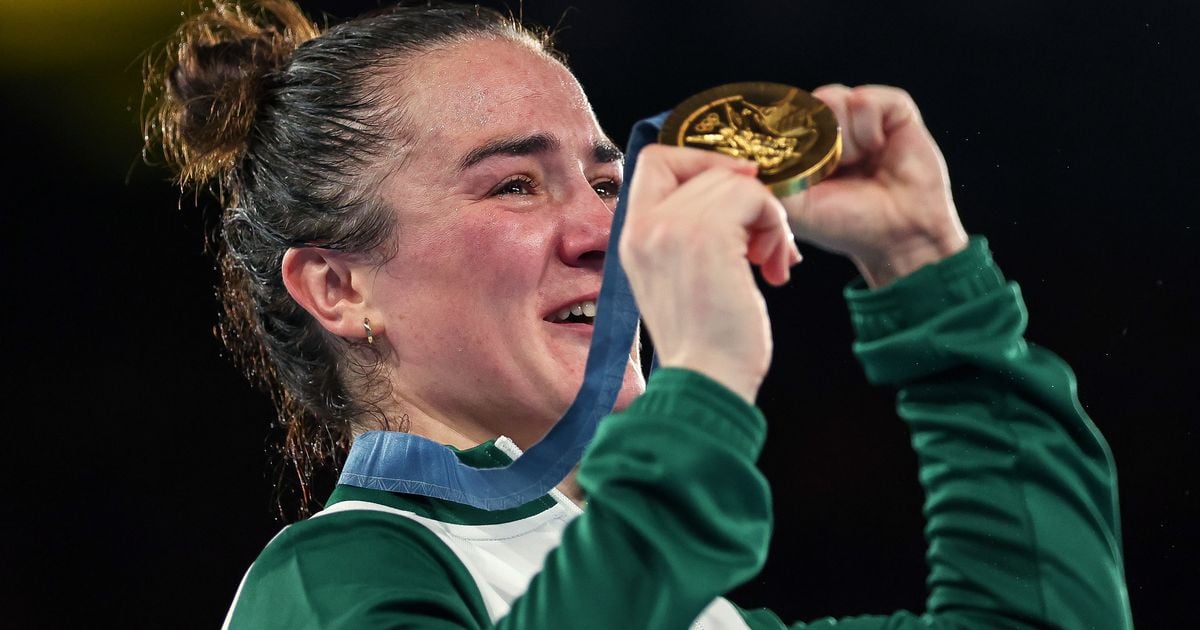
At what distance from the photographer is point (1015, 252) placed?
3404 millimetres

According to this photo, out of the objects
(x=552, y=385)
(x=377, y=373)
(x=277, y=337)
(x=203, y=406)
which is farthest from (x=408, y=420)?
(x=203, y=406)

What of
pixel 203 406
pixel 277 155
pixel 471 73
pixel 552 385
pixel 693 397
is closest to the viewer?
pixel 693 397

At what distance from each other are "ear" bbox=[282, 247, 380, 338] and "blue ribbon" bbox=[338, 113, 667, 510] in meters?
0.22

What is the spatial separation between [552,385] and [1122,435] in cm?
205

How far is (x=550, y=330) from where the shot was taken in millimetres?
1791

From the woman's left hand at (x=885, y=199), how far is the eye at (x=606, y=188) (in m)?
0.47

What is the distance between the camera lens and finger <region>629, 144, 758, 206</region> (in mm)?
1184

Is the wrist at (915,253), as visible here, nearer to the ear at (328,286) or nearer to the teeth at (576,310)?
the teeth at (576,310)

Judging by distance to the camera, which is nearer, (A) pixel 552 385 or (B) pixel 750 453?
(B) pixel 750 453

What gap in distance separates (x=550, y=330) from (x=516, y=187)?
20cm

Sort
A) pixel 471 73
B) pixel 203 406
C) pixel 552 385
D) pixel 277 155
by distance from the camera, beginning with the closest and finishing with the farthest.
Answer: pixel 552 385, pixel 471 73, pixel 277 155, pixel 203 406

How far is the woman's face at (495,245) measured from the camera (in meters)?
1.78

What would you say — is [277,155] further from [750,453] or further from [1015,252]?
[1015,252]

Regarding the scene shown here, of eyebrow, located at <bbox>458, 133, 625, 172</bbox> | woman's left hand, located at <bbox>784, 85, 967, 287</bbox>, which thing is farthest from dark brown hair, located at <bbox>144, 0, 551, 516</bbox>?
woman's left hand, located at <bbox>784, 85, 967, 287</bbox>
